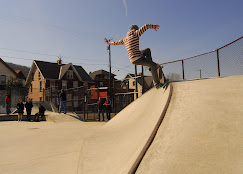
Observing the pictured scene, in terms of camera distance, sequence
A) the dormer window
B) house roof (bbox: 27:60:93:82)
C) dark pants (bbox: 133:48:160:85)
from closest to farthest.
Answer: dark pants (bbox: 133:48:160:85), house roof (bbox: 27:60:93:82), the dormer window

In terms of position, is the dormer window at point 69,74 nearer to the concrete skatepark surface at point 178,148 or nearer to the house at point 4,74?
the house at point 4,74

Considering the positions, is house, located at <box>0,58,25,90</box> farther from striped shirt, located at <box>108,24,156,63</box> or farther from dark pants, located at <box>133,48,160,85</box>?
dark pants, located at <box>133,48,160,85</box>

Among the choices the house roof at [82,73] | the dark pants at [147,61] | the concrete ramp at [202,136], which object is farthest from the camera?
the house roof at [82,73]

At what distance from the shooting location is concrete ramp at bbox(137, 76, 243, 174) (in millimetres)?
2406

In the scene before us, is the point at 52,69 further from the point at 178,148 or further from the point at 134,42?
the point at 178,148

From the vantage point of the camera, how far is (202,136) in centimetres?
292

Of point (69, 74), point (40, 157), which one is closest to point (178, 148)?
point (40, 157)

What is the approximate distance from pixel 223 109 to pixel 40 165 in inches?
140

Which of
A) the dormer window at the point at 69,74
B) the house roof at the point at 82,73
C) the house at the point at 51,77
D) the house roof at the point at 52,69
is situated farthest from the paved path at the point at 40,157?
the house roof at the point at 82,73

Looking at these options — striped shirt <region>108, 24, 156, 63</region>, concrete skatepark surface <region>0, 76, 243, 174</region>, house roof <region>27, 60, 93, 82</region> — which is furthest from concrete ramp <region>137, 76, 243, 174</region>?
house roof <region>27, 60, 93, 82</region>

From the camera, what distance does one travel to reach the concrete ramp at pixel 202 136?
94.7 inches

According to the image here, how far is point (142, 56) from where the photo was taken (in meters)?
5.98

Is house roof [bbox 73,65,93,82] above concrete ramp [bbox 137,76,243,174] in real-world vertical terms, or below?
above

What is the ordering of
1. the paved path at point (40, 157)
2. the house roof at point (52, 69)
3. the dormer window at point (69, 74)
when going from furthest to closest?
the dormer window at point (69, 74) → the house roof at point (52, 69) → the paved path at point (40, 157)
